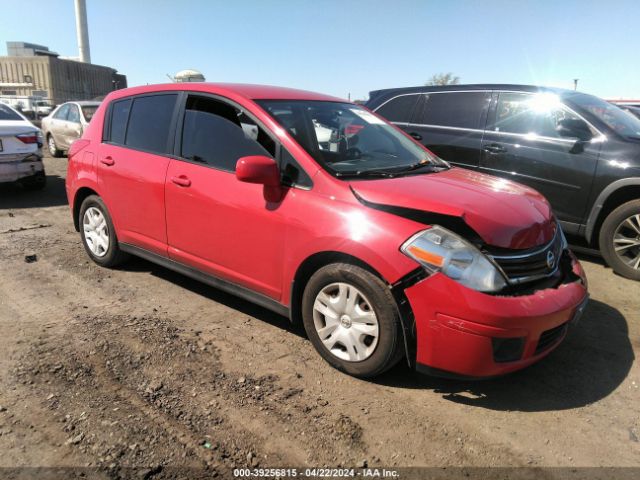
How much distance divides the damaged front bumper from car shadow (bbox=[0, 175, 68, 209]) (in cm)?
705

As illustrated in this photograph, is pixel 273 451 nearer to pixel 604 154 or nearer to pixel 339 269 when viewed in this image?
pixel 339 269

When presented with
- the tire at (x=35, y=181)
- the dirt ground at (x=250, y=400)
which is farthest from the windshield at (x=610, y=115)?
the tire at (x=35, y=181)

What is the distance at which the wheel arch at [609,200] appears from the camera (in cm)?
470

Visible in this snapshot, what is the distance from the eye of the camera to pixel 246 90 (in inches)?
141

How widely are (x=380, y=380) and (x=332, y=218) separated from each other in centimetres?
104

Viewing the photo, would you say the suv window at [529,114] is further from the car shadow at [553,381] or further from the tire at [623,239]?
the car shadow at [553,381]

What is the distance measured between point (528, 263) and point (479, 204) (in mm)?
437

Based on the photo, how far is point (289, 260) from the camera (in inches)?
121

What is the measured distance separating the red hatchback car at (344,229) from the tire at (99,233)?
29 cm

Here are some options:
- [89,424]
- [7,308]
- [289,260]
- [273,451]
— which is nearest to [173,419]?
[89,424]

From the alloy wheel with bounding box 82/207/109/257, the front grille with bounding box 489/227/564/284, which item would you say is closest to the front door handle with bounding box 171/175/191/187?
the alloy wheel with bounding box 82/207/109/257

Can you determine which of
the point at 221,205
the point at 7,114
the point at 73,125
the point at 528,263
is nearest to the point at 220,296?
the point at 221,205

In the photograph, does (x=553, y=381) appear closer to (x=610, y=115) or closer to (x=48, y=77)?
(x=610, y=115)

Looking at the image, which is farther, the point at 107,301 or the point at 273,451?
Result: the point at 107,301
